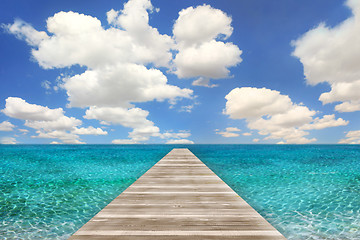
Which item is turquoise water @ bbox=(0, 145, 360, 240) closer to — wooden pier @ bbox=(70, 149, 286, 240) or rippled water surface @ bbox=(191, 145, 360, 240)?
rippled water surface @ bbox=(191, 145, 360, 240)

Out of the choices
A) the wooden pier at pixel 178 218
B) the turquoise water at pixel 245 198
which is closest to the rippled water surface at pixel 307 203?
the turquoise water at pixel 245 198

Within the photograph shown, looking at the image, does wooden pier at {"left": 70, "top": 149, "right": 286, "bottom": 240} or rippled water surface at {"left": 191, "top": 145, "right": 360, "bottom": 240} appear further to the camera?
rippled water surface at {"left": 191, "top": 145, "right": 360, "bottom": 240}

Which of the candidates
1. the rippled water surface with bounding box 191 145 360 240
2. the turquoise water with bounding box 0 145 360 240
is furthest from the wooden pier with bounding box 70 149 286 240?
the rippled water surface with bounding box 191 145 360 240

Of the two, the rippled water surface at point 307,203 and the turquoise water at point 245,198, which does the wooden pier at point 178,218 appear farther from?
the rippled water surface at point 307,203

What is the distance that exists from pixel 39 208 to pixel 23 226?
1.50m

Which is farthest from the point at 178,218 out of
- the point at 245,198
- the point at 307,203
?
the point at 307,203

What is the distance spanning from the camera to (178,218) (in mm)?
3033

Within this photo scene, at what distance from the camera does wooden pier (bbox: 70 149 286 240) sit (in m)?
2.53

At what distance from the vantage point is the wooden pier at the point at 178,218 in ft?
8.30

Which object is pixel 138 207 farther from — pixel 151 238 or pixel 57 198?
pixel 57 198

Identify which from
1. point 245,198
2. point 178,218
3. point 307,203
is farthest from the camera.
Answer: point 245,198

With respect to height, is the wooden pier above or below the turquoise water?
above

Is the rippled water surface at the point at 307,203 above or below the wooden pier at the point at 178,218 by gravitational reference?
below

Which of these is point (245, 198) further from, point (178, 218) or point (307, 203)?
point (178, 218)
